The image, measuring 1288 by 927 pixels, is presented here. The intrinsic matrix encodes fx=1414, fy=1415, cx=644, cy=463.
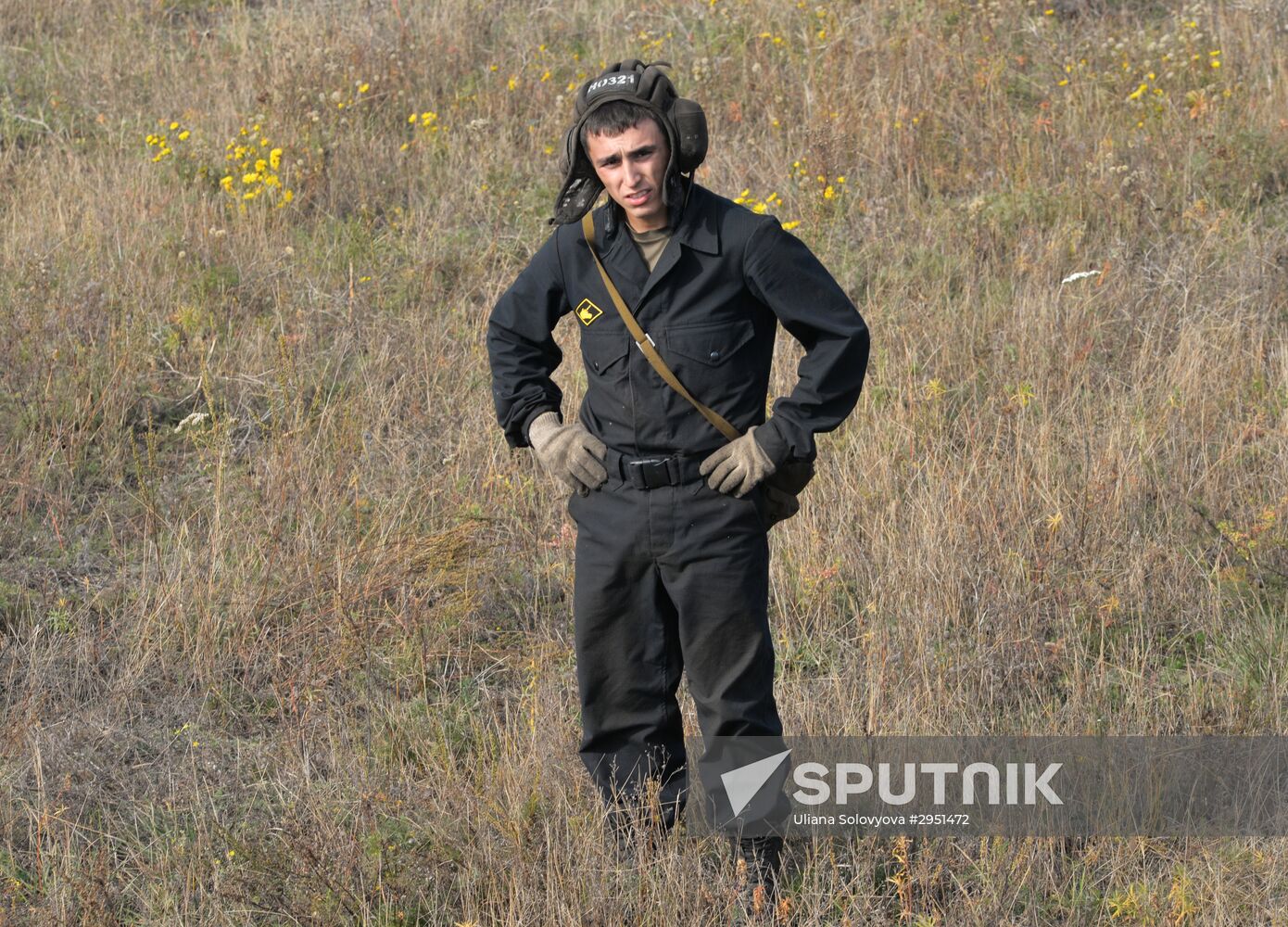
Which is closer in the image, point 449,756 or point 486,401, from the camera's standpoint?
point 449,756

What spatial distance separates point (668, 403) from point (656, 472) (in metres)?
0.16

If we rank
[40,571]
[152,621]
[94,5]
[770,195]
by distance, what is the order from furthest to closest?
[94,5]
[770,195]
[40,571]
[152,621]

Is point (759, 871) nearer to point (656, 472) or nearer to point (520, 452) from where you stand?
point (656, 472)

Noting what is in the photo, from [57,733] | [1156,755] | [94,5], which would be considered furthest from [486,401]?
[94,5]

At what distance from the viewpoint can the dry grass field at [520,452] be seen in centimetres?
365

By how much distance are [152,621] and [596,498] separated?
209 centimetres

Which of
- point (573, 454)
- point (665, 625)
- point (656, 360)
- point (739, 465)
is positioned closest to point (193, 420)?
point (573, 454)

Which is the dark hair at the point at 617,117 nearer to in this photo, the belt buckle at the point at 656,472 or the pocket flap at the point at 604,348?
the pocket flap at the point at 604,348

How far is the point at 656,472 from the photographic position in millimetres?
3287

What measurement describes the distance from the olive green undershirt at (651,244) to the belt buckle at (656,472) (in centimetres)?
44

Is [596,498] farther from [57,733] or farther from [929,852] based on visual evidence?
[57,733]

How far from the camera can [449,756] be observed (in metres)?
3.91

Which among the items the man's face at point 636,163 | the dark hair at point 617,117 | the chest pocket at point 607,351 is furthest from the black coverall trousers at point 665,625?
the dark hair at point 617,117

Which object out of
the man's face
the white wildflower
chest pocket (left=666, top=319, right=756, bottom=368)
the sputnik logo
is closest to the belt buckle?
chest pocket (left=666, top=319, right=756, bottom=368)
